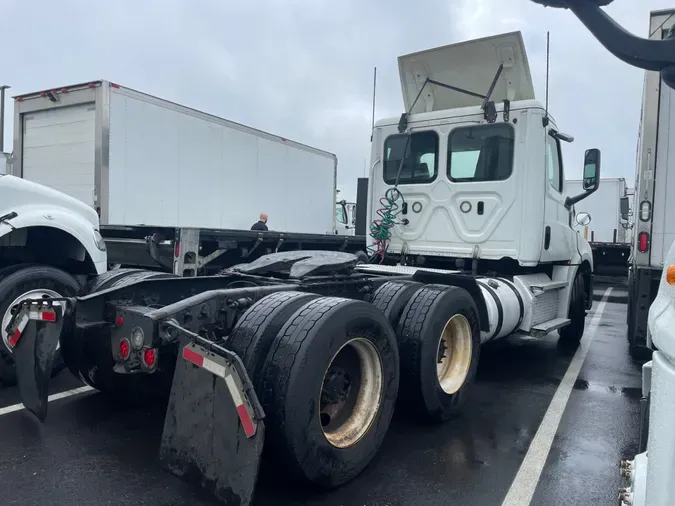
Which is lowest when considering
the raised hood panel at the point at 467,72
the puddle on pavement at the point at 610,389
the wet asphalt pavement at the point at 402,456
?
the wet asphalt pavement at the point at 402,456

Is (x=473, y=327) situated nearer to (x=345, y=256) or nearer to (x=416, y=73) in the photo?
(x=345, y=256)

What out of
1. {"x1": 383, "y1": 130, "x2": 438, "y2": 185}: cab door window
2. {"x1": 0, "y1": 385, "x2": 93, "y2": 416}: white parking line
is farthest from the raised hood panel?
{"x1": 0, "y1": 385, "x2": 93, "y2": 416}: white parking line

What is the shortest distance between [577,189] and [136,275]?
17.6 meters

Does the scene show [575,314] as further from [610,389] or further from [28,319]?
[28,319]

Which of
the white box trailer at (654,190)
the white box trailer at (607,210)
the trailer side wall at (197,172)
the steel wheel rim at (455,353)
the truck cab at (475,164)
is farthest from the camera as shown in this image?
the white box trailer at (607,210)

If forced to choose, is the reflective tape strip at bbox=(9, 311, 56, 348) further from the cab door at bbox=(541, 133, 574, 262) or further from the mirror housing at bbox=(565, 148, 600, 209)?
the mirror housing at bbox=(565, 148, 600, 209)

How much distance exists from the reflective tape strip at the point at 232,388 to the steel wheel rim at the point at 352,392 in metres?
0.74

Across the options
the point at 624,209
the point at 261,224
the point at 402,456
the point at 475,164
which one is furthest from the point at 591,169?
the point at 261,224

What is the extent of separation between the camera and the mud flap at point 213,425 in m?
2.60

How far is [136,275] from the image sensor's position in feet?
15.0

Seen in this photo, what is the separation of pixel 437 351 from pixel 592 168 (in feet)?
11.8

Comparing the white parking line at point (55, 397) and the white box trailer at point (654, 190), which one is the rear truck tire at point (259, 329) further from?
the white box trailer at point (654, 190)

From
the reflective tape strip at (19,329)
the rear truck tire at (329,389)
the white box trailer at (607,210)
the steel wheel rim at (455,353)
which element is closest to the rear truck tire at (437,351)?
the steel wheel rim at (455,353)

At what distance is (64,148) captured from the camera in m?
8.81
